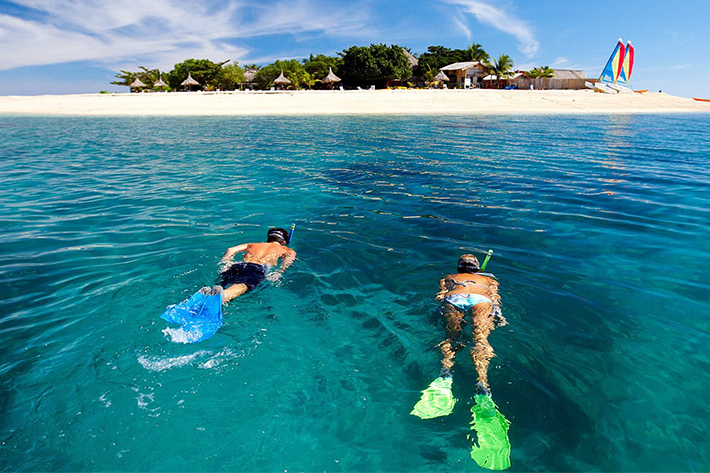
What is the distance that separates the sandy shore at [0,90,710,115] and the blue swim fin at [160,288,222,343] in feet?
131

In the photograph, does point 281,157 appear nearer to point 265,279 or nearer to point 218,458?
point 265,279

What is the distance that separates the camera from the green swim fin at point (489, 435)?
2883 mm

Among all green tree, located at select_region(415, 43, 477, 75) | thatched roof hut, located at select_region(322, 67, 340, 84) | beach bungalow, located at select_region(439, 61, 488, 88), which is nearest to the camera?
thatched roof hut, located at select_region(322, 67, 340, 84)

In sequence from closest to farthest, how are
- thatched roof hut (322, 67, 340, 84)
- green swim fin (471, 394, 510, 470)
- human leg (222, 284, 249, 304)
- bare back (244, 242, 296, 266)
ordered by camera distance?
green swim fin (471, 394, 510, 470) → human leg (222, 284, 249, 304) → bare back (244, 242, 296, 266) → thatched roof hut (322, 67, 340, 84)

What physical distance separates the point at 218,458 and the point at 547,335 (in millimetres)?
3730

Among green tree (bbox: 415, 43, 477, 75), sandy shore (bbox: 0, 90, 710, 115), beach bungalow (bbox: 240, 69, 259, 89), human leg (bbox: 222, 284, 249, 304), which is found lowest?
human leg (bbox: 222, 284, 249, 304)

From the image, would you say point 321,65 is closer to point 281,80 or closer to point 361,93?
point 281,80

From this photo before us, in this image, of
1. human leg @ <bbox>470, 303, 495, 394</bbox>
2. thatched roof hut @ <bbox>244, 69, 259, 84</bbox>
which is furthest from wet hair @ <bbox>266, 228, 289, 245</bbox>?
thatched roof hut @ <bbox>244, 69, 259, 84</bbox>

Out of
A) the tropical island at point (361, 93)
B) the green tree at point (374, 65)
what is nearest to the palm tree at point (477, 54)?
the tropical island at point (361, 93)

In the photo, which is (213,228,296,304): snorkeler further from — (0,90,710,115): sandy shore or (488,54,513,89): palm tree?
(488,54,513,89): palm tree

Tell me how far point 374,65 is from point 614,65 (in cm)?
3762

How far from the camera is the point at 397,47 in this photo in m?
72.3

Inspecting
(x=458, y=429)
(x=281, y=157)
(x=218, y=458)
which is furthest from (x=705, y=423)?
(x=281, y=157)

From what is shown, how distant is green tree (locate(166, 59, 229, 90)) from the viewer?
6788cm
